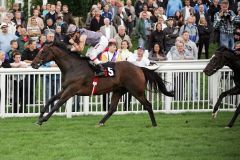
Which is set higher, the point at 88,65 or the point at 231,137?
the point at 88,65

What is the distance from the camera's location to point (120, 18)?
26.0 meters

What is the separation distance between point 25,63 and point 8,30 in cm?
333

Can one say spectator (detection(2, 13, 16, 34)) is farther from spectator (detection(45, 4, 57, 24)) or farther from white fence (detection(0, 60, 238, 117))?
white fence (detection(0, 60, 238, 117))

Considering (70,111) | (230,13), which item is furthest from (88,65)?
(230,13)

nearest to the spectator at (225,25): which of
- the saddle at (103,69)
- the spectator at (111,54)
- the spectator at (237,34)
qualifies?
the spectator at (237,34)

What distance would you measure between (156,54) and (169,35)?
268 centimetres

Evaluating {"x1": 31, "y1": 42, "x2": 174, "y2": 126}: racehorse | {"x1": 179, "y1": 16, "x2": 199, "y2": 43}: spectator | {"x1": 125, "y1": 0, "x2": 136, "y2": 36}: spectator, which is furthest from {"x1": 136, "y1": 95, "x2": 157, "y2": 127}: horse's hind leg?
{"x1": 125, "y1": 0, "x2": 136, "y2": 36}: spectator

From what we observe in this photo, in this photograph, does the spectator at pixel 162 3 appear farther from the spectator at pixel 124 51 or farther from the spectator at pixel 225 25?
the spectator at pixel 124 51

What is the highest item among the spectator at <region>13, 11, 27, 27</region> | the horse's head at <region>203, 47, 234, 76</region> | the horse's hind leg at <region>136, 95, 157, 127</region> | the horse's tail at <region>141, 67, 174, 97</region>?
the spectator at <region>13, 11, 27, 27</region>

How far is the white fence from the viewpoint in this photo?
60.8 ft

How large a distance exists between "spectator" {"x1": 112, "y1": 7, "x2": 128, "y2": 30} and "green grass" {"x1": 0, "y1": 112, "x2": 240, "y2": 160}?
24.5 ft

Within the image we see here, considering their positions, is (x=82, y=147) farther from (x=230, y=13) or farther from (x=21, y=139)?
(x=230, y=13)

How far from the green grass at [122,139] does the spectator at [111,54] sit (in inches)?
57.8

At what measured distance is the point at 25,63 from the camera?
63.0ft
